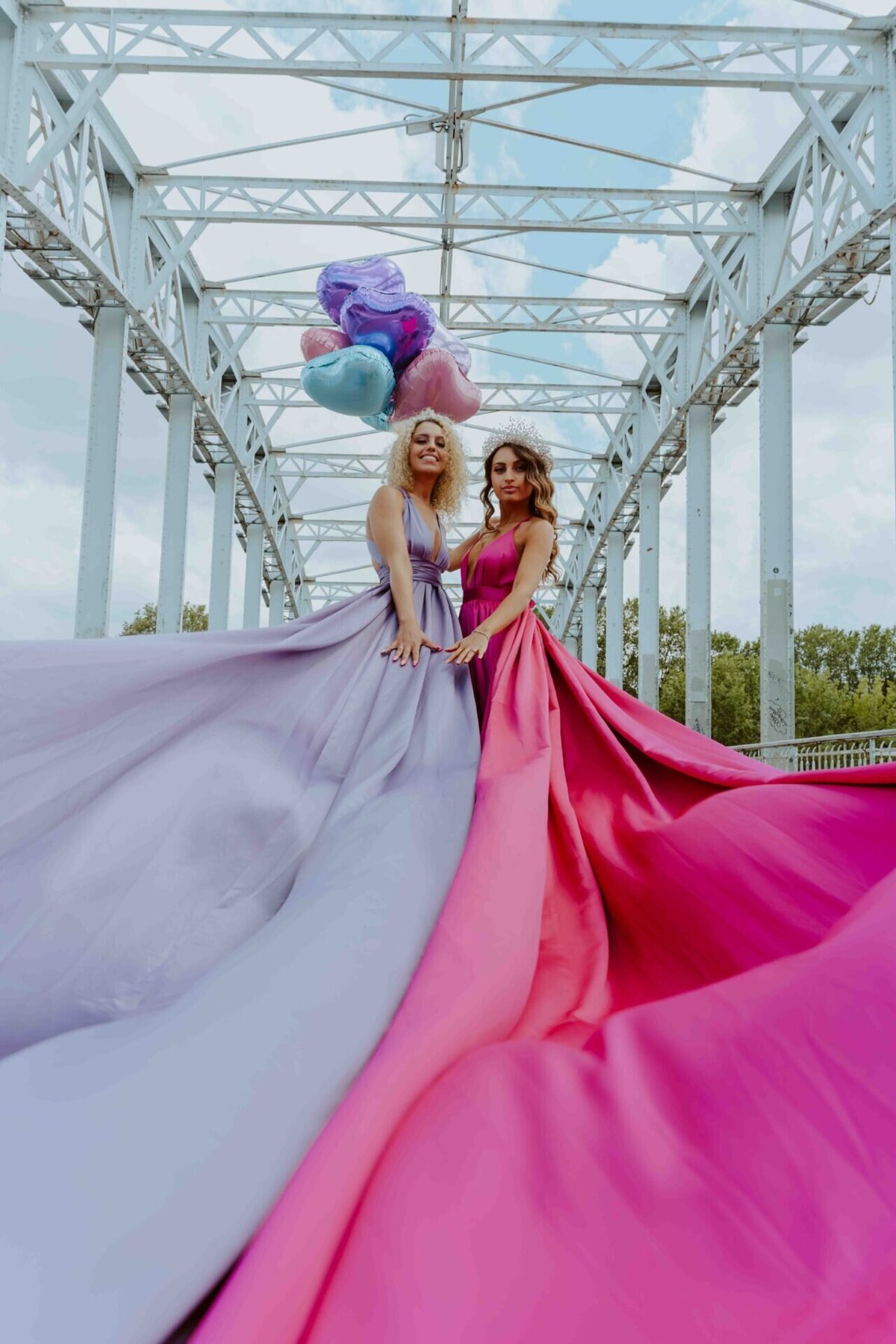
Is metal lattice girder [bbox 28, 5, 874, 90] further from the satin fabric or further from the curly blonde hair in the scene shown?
the satin fabric

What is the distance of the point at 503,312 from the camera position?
1622 cm

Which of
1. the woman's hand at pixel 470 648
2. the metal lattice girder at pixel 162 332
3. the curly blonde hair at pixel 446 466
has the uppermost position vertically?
the metal lattice girder at pixel 162 332

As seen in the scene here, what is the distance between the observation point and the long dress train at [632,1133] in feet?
3.84

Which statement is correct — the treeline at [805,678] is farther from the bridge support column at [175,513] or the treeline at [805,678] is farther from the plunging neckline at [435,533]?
the plunging neckline at [435,533]

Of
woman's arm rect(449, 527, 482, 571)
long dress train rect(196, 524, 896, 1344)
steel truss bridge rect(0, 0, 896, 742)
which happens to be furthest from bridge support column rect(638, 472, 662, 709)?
long dress train rect(196, 524, 896, 1344)

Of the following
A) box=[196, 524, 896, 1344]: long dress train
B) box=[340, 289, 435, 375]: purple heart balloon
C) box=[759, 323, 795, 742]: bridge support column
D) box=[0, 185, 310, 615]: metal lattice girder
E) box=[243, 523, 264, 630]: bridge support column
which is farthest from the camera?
box=[243, 523, 264, 630]: bridge support column

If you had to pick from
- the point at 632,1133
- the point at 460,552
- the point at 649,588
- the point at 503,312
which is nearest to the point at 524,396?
the point at 503,312

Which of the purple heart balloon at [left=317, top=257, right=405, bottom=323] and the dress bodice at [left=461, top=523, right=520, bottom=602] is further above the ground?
the purple heart balloon at [left=317, top=257, right=405, bottom=323]

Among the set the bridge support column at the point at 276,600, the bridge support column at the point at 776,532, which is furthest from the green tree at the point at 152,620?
the bridge support column at the point at 776,532

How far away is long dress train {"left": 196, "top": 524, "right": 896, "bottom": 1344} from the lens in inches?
46.1

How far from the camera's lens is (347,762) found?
3.11 metres

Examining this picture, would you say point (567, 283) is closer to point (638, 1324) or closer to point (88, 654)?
point (88, 654)

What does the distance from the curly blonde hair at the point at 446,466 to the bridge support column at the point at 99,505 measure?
833 cm

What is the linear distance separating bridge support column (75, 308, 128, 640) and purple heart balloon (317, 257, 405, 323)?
5.87 m
